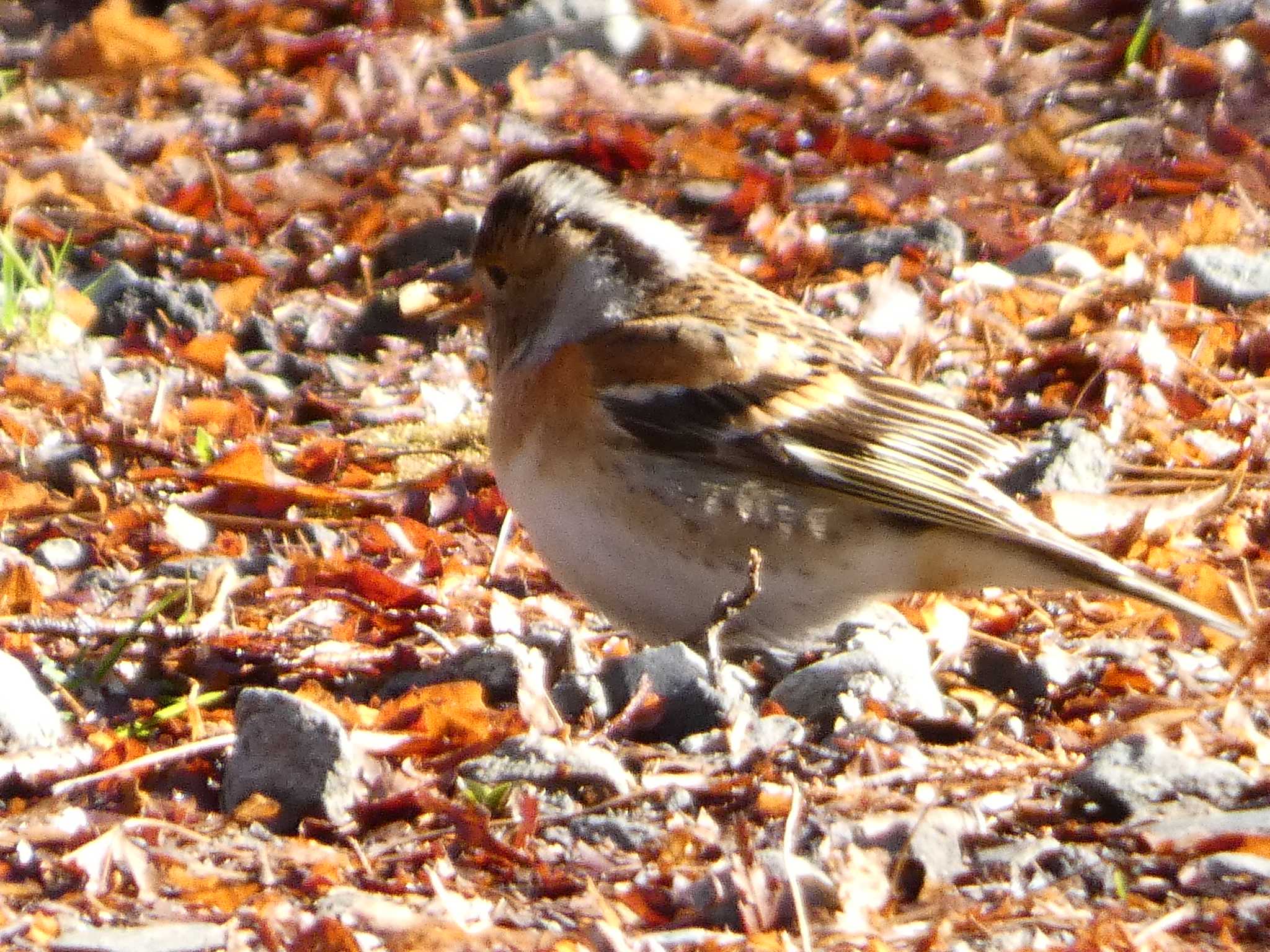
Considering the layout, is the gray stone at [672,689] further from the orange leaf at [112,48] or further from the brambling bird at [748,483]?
the orange leaf at [112,48]

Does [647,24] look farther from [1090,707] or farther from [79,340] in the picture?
[1090,707]

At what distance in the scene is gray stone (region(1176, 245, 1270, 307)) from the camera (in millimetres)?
5973

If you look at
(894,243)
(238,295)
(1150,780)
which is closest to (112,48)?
(238,295)

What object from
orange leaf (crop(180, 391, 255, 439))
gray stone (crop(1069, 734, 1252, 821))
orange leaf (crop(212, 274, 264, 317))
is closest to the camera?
gray stone (crop(1069, 734, 1252, 821))

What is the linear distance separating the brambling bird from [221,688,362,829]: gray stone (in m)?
0.82

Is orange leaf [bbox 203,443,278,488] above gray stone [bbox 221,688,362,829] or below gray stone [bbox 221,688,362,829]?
below

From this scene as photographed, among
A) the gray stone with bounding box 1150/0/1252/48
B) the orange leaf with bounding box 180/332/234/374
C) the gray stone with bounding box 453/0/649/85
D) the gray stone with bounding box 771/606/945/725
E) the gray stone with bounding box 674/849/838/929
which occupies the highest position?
the gray stone with bounding box 1150/0/1252/48

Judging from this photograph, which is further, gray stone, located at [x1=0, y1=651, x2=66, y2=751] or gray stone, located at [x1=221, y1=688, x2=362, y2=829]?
gray stone, located at [x1=0, y1=651, x2=66, y2=751]

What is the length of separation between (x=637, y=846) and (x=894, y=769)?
52cm

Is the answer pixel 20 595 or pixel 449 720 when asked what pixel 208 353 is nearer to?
pixel 20 595

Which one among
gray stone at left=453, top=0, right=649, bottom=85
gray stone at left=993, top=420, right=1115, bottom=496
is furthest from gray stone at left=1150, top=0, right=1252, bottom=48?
gray stone at left=993, top=420, right=1115, bottom=496

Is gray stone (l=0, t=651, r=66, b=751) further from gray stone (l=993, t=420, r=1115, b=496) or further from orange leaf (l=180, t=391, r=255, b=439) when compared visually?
gray stone (l=993, t=420, r=1115, b=496)

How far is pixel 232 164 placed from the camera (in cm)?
718

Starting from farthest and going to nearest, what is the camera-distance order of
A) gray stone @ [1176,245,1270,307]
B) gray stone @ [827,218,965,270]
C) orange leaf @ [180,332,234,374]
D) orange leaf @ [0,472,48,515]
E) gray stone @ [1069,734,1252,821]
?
1. gray stone @ [827,218,965,270]
2. gray stone @ [1176,245,1270,307]
3. orange leaf @ [180,332,234,374]
4. orange leaf @ [0,472,48,515]
5. gray stone @ [1069,734,1252,821]
